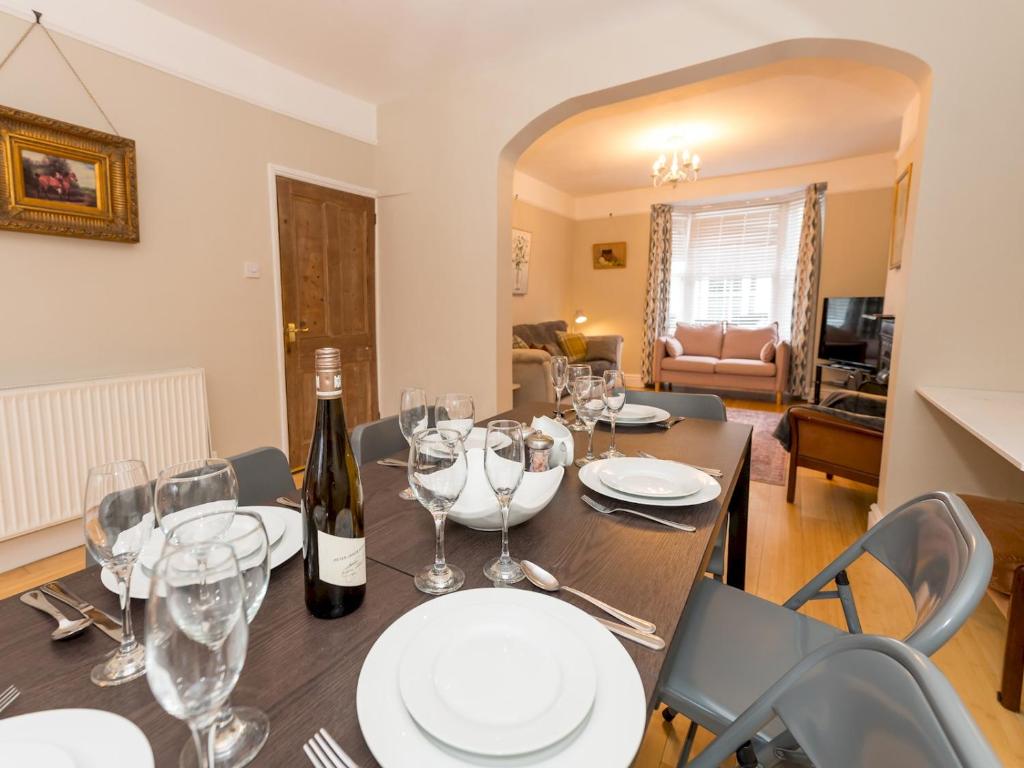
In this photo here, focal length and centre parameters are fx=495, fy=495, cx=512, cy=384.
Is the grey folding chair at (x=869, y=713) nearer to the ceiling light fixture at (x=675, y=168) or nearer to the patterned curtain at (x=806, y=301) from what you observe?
the ceiling light fixture at (x=675, y=168)

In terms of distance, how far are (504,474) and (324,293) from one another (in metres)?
3.19

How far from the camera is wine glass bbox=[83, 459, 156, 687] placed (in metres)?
0.57

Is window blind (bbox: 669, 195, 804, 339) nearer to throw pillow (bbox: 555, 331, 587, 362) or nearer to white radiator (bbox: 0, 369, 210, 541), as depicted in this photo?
throw pillow (bbox: 555, 331, 587, 362)

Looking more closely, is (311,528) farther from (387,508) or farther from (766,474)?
(766,474)

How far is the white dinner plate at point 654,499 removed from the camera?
3.26ft

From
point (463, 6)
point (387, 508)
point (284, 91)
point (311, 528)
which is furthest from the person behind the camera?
point (284, 91)

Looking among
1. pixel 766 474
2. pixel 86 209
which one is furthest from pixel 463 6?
pixel 766 474

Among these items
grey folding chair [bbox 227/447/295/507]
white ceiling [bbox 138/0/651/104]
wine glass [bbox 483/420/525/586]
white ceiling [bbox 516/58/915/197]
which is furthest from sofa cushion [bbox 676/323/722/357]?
wine glass [bbox 483/420/525/586]

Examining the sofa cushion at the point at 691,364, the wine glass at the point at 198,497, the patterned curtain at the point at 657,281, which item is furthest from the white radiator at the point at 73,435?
the patterned curtain at the point at 657,281

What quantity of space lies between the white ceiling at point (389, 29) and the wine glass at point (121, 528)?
2702 mm

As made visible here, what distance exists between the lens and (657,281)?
6.99 m

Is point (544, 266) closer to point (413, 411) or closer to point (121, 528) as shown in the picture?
point (413, 411)

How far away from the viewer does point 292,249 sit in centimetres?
330

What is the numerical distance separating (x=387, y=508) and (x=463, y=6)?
2.61 meters
